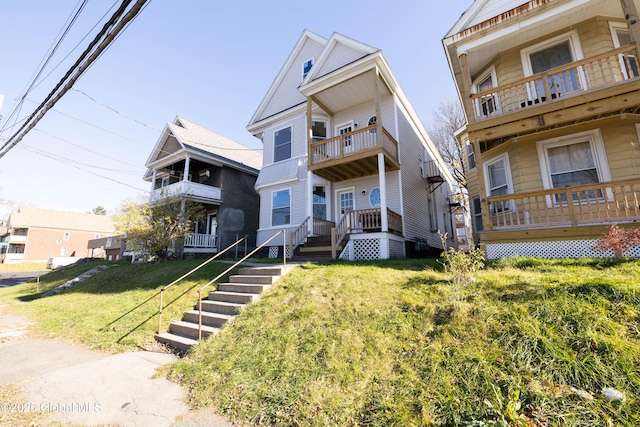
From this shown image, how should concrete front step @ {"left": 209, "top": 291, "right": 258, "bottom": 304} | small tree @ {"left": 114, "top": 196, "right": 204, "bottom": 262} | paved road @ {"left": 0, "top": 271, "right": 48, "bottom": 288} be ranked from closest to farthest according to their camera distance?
concrete front step @ {"left": 209, "top": 291, "right": 258, "bottom": 304} → small tree @ {"left": 114, "top": 196, "right": 204, "bottom": 262} → paved road @ {"left": 0, "top": 271, "right": 48, "bottom": 288}

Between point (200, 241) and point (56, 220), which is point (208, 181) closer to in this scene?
point (200, 241)

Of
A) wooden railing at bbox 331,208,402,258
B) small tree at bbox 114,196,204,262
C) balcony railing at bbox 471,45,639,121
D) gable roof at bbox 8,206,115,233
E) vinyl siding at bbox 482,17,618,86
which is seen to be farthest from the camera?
gable roof at bbox 8,206,115,233

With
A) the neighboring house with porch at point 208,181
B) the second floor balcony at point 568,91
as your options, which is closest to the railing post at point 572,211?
the second floor balcony at point 568,91

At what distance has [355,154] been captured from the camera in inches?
436

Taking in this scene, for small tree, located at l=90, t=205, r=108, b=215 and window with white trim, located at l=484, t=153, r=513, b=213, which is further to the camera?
small tree, located at l=90, t=205, r=108, b=215

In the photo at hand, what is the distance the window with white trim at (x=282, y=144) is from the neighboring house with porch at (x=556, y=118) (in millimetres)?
8671

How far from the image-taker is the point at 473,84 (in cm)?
1140

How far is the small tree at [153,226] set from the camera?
13.8 metres

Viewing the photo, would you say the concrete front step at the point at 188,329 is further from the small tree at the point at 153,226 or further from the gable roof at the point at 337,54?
the gable roof at the point at 337,54

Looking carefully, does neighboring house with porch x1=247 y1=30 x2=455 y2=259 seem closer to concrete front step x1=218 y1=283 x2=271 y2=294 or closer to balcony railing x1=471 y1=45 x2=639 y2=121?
concrete front step x1=218 y1=283 x2=271 y2=294

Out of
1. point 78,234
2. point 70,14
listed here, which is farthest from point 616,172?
point 78,234

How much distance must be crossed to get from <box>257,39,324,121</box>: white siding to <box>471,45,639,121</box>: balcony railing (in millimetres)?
9694

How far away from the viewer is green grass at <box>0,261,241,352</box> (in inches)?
261

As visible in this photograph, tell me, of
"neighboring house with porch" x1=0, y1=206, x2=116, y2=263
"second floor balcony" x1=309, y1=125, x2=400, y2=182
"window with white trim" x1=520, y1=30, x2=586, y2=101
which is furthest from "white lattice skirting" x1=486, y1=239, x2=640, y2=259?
"neighboring house with porch" x1=0, y1=206, x2=116, y2=263
